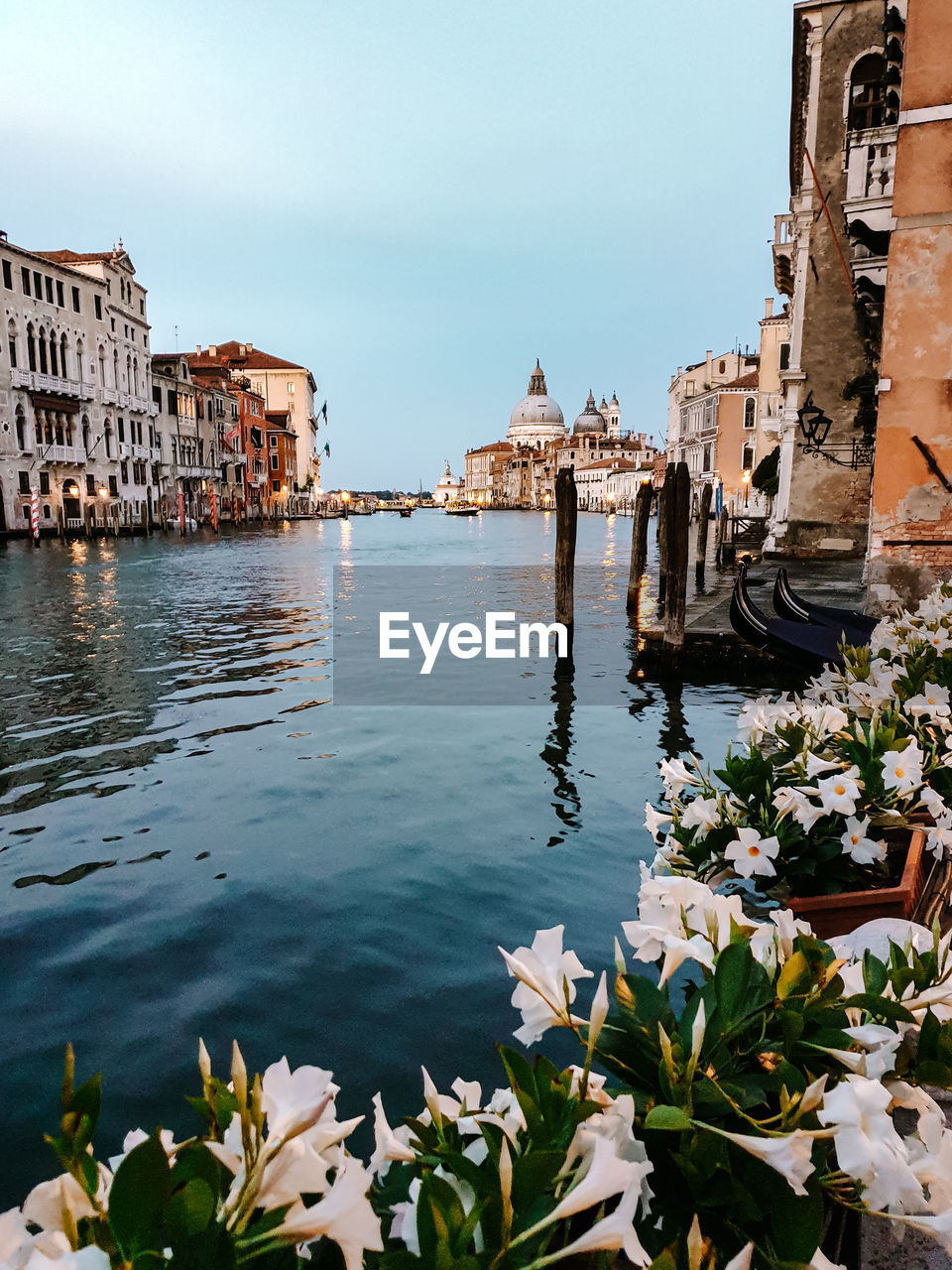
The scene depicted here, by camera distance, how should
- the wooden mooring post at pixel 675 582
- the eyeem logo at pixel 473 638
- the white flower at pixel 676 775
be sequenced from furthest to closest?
the eyeem logo at pixel 473 638, the wooden mooring post at pixel 675 582, the white flower at pixel 676 775

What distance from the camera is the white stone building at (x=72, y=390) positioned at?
114 ft

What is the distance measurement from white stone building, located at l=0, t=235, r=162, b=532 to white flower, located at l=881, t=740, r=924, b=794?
3761 centimetres

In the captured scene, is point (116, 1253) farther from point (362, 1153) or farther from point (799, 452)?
point (799, 452)

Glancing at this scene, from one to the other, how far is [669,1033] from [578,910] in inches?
133

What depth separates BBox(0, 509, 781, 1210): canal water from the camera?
3484mm

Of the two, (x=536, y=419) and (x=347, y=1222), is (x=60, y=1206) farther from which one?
(x=536, y=419)

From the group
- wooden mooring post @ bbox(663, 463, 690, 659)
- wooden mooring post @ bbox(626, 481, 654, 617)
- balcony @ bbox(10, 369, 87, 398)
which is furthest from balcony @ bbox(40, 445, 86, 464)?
wooden mooring post @ bbox(663, 463, 690, 659)

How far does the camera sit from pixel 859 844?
256cm

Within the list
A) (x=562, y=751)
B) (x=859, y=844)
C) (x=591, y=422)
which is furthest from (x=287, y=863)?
(x=591, y=422)

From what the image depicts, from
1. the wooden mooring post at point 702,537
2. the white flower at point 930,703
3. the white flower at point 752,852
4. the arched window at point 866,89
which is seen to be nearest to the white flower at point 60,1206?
the white flower at point 752,852

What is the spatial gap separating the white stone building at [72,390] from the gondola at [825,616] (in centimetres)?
3319

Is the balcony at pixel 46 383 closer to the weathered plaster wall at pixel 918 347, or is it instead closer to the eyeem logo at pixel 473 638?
the eyeem logo at pixel 473 638

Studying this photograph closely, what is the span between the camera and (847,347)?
18219 millimetres

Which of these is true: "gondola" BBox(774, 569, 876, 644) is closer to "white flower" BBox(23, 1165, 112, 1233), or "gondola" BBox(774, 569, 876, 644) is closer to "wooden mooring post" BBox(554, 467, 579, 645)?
"wooden mooring post" BBox(554, 467, 579, 645)
